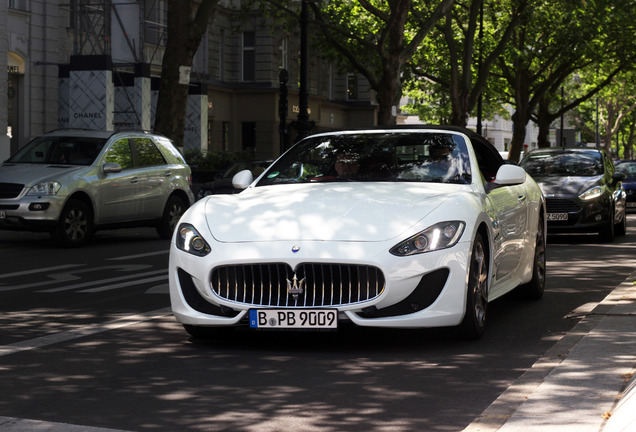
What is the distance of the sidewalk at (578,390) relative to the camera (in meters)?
5.17

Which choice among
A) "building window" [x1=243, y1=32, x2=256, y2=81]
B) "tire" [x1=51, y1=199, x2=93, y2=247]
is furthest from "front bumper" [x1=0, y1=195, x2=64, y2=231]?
"building window" [x1=243, y1=32, x2=256, y2=81]

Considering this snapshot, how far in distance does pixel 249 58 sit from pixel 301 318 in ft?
150

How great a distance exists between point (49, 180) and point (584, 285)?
8.17 metres

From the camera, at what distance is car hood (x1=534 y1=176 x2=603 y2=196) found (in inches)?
748

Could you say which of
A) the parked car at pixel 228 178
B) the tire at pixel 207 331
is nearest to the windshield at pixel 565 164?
the parked car at pixel 228 178

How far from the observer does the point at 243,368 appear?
22.6 ft

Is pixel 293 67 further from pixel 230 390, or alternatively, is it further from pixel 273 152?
pixel 230 390

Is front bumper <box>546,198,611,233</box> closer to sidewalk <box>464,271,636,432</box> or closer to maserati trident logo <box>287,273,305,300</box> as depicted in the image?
sidewalk <box>464,271,636,432</box>

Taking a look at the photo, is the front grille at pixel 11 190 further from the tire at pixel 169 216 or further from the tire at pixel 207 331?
the tire at pixel 207 331

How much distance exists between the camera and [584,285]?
11797 mm

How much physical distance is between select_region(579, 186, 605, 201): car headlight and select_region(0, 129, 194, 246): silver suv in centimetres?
638

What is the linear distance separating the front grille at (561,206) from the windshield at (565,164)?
865mm

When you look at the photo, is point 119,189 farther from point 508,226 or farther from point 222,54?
point 222,54

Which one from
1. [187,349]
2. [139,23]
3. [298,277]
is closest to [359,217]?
[298,277]
